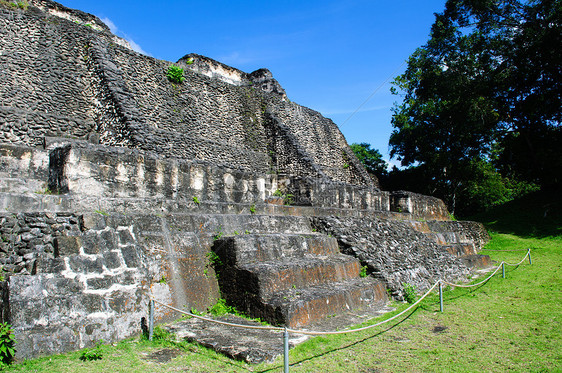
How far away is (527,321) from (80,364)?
15.6 feet

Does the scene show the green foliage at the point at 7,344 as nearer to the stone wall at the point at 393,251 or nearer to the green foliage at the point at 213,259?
the green foliage at the point at 213,259

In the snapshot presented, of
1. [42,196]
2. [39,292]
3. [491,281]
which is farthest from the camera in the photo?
[491,281]

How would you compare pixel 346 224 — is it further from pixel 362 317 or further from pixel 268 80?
pixel 268 80

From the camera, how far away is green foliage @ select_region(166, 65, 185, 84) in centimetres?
1205

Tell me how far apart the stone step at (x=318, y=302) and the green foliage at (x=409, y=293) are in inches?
15.0

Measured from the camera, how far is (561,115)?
15.9 m

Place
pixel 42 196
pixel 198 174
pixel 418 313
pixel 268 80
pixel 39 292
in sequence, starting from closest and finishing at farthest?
pixel 39 292 < pixel 42 196 < pixel 418 313 < pixel 198 174 < pixel 268 80

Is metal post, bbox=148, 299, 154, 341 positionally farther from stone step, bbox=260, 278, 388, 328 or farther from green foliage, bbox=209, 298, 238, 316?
stone step, bbox=260, 278, 388, 328

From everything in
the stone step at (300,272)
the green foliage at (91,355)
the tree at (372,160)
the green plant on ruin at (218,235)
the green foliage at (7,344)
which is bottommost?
the green foliage at (91,355)

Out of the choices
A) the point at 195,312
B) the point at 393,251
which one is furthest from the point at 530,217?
the point at 195,312

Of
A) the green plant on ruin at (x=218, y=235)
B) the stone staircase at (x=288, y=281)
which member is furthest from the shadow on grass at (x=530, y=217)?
the green plant on ruin at (x=218, y=235)

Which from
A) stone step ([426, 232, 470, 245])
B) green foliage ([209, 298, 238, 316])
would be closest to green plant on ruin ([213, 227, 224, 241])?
green foliage ([209, 298, 238, 316])

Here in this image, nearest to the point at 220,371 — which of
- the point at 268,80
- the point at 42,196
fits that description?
the point at 42,196

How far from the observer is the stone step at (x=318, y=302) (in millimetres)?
4133
